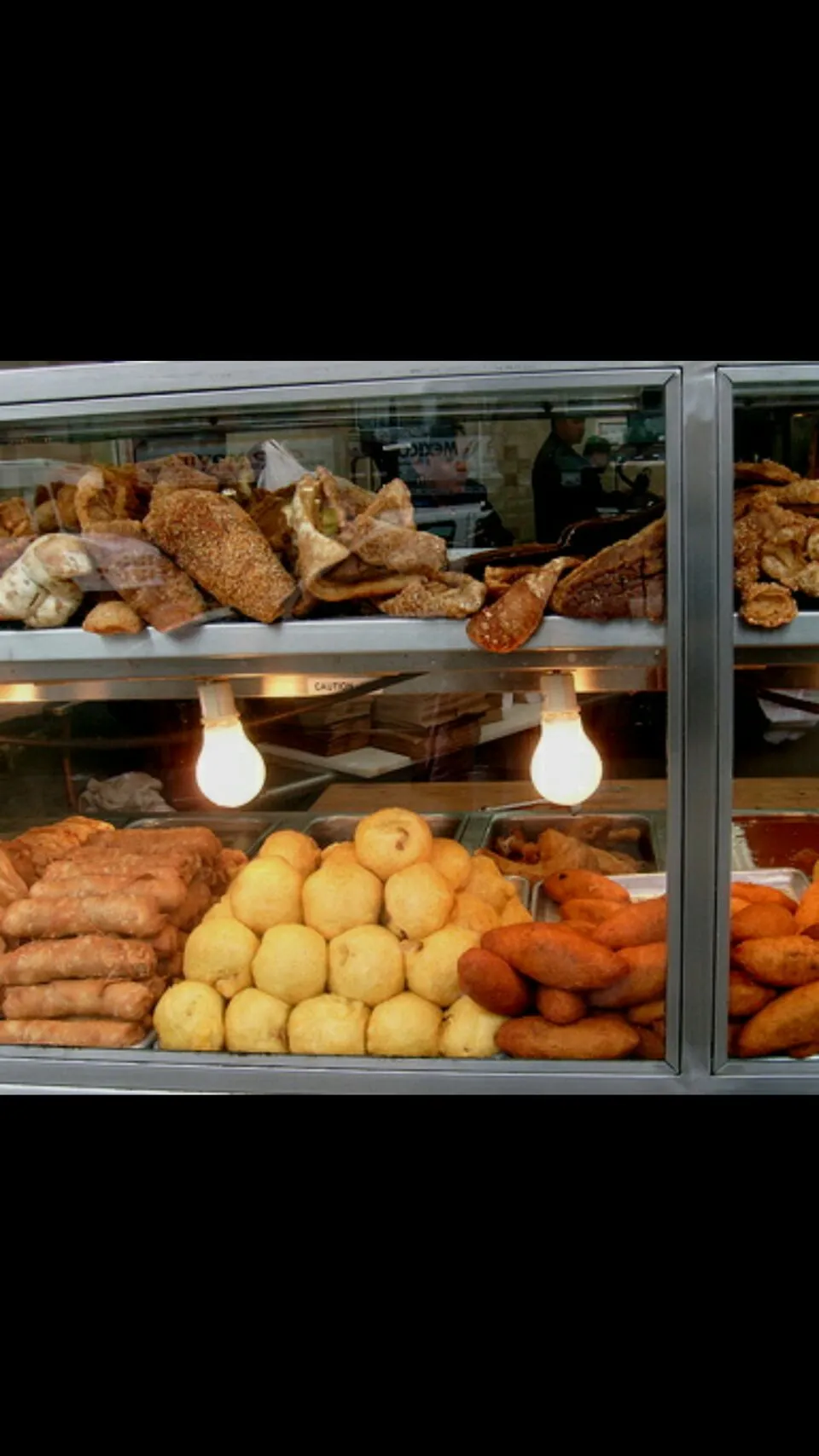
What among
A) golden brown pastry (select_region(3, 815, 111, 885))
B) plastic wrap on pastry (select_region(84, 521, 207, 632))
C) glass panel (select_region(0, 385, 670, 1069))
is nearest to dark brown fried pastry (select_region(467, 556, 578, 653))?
glass panel (select_region(0, 385, 670, 1069))

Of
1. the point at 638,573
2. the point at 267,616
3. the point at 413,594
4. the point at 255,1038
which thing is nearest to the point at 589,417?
the point at 638,573

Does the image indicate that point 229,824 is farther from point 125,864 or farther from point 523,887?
point 523,887

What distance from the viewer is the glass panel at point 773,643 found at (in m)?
1.79

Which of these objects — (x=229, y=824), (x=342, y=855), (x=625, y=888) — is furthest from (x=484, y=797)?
(x=342, y=855)

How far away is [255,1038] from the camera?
2.19 metres

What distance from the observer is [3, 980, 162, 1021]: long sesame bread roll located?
229 cm

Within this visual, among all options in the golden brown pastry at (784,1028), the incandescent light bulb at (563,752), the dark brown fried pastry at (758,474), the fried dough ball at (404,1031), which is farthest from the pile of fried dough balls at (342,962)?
the dark brown fried pastry at (758,474)

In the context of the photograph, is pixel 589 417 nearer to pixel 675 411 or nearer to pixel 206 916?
pixel 675 411

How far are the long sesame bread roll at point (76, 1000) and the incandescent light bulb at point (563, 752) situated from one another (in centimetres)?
102

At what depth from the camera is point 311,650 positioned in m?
1.97

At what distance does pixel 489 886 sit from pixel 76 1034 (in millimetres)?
1002

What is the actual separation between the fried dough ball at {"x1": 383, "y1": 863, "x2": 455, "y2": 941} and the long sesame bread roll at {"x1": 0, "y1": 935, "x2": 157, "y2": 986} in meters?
0.57

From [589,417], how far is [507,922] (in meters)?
1.15

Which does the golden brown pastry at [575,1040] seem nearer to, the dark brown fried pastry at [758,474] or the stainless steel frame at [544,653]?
the stainless steel frame at [544,653]
